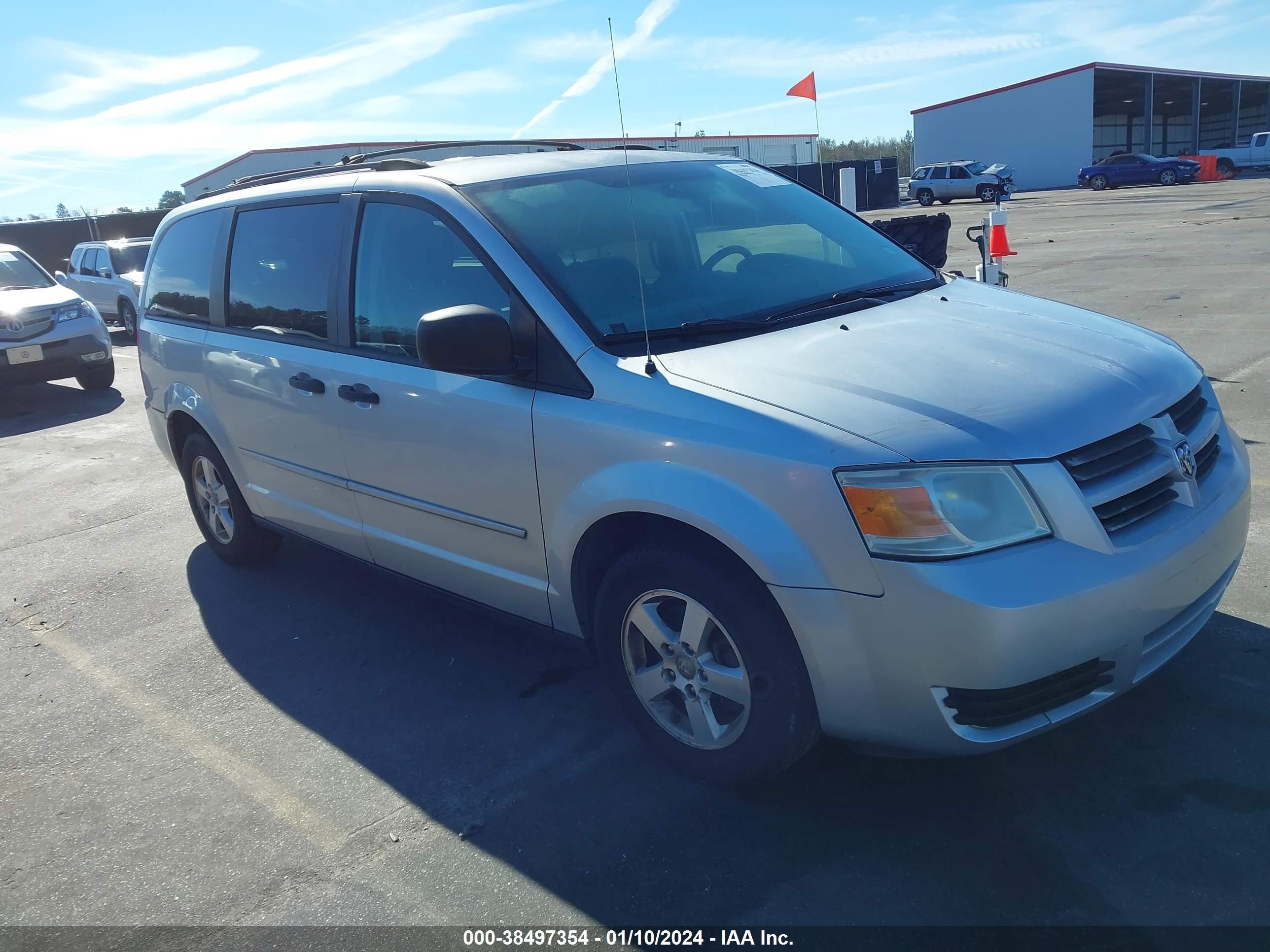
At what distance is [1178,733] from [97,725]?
150 inches

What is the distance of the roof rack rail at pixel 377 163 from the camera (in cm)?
407

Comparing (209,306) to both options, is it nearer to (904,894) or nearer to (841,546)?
(841,546)

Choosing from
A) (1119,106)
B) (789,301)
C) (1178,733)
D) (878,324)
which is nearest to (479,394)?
(789,301)

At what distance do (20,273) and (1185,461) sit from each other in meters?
13.5

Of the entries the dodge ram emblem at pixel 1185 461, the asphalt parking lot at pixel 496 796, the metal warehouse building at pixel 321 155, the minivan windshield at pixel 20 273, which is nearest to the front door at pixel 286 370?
the asphalt parking lot at pixel 496 796

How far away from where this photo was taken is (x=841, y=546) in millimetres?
2486

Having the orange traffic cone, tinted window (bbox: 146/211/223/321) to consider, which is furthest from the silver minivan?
the orange traffic cone

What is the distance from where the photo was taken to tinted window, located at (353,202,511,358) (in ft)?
11.3

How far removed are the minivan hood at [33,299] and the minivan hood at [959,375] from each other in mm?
11097

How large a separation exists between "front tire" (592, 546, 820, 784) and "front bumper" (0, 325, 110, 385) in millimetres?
10632

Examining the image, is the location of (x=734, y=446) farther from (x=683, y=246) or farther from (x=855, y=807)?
(x=683, y=246)

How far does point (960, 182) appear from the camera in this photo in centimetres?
4166

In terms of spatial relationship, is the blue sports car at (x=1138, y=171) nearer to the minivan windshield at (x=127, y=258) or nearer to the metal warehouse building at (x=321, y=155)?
the metal warehouse building at (x=321, y=155)

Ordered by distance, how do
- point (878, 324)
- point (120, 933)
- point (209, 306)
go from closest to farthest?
point (120, 933) → point (878, 324) → point (209, 306)
